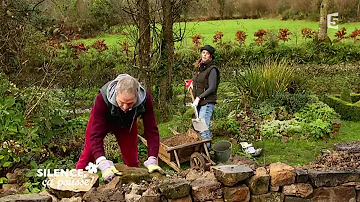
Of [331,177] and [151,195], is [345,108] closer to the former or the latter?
[331,177]

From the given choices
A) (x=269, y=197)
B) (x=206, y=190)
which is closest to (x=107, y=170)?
(x=206, y=190)

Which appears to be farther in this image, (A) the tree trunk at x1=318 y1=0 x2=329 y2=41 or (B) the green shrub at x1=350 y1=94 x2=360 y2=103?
(A) the tree trunk at x1=318 y1=0 x2=329 y2=41

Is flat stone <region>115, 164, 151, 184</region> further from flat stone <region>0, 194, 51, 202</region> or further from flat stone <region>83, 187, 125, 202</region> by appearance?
flat stone <region>0, 194, 51, 202</region>

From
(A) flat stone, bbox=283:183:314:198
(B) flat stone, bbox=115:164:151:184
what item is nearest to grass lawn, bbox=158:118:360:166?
(A) flat stone, bbox=283:183:314:198

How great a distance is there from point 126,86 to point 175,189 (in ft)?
2.80

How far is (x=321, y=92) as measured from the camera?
34.5ft

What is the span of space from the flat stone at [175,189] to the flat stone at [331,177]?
103 cm

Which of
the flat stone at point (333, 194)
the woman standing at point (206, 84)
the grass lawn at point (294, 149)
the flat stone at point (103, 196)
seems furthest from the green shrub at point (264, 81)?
the flat stone at point (103, 196)

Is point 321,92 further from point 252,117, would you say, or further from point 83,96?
point 83,96

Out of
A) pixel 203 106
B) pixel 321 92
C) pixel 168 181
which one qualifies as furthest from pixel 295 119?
pixel 168 181

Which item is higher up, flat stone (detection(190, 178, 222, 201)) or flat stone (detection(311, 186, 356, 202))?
flat stone (detection(190, 178, 222, 201))

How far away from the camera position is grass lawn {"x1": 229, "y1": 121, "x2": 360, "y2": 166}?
21.4 feet

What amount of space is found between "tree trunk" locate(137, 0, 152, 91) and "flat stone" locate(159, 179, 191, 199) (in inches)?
213

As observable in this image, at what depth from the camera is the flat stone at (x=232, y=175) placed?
10.9ft
